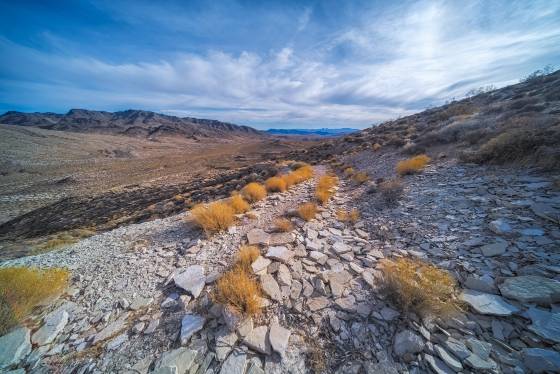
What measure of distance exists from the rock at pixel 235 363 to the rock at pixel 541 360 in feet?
8.92

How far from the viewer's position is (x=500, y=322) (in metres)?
2.23

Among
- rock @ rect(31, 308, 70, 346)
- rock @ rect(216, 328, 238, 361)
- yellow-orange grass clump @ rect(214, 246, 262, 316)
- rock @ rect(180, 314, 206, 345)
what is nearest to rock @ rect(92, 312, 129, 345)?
rock @ rect(31, 308, 70, 346)

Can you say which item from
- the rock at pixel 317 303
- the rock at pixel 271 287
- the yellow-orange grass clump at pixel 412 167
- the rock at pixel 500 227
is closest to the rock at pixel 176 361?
the rock at pixel 271 287

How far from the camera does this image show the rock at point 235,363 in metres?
2.18

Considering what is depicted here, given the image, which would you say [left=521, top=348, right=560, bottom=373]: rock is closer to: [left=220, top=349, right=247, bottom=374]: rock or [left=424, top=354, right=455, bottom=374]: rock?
[left=424, top=354, right=455, bottom=374]: rock

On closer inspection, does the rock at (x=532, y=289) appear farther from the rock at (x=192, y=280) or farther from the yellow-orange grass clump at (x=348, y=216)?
the rock at (x=192, y=280)

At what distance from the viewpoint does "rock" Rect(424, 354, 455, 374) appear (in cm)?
194

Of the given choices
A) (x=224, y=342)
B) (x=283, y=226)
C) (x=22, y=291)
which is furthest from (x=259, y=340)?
(x=22, y=291)

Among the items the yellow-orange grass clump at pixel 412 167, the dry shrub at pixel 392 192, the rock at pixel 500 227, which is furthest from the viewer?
the yellow-orange grass clump at pixel 412 167

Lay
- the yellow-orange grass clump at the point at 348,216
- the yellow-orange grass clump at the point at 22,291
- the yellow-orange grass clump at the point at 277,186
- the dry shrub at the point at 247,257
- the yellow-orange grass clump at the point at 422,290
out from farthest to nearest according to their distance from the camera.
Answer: the yellow-orange grass clump at the point at 277,186 → the yellow-orange grass clump at the point at 348,216 → the dry shrub at the point at 247,257 → the yellow-orange grass clump at the point at 22,291 → the yellow-orange grass clump at the point at 422,290

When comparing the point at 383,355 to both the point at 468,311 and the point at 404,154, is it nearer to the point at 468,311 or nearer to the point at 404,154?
the point at 468,311

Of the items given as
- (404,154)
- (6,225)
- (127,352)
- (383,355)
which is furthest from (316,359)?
(6,225)

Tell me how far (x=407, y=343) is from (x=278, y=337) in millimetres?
1434

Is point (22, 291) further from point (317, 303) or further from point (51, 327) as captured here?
point (317, 303)
